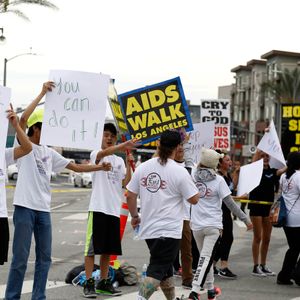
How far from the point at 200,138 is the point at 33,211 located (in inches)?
196

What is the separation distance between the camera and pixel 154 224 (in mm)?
7020

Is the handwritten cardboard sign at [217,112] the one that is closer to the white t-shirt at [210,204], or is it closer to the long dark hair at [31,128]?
the white t-shirt at [210,204]

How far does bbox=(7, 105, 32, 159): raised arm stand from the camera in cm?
675

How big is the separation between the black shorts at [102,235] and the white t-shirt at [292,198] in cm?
254

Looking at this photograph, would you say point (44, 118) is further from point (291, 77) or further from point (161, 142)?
point (291, 77)

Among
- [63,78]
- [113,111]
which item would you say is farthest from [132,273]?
[63,78]

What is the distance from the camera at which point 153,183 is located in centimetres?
705

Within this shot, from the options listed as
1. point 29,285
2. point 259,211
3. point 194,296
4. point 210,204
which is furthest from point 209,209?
point 259,211

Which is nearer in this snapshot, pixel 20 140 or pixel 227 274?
pixel 20 140

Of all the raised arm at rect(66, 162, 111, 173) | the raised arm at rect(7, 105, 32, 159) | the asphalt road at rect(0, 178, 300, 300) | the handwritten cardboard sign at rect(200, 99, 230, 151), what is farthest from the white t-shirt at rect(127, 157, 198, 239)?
the handwritten cardboard sign at rect(200, 99, 230, 151)

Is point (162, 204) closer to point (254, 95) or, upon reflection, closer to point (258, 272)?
point (258, 272)

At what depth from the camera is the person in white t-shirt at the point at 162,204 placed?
6992mm

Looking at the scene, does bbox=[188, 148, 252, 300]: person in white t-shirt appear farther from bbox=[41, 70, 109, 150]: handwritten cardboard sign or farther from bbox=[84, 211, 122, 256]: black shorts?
bbox=[41, 70, 109, 150]: handwritten cardboard sign

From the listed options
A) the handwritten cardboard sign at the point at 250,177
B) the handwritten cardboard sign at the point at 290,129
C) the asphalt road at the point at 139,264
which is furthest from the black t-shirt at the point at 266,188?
the handwritten cardboard sign at the point at 290,129
